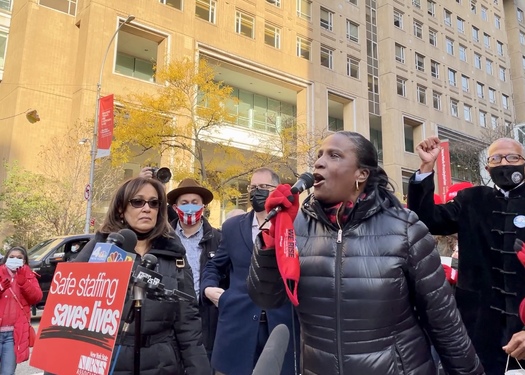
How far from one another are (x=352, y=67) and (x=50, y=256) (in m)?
27.9

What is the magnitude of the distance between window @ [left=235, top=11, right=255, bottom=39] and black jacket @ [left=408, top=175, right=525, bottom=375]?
2559 centimetres

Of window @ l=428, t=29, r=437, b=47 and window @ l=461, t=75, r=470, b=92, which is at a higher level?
window @ l=428, t=29, r=437, b=47

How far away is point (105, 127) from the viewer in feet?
52.6

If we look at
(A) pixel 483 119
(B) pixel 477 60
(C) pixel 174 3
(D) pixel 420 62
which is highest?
(B) pixel 477 60

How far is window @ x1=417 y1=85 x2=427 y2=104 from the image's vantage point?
37.5 metres

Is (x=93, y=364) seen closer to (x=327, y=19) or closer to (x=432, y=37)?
(x=327, y=19)

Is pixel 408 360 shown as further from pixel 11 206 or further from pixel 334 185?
pixel 11 206

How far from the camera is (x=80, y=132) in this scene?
20.2 m

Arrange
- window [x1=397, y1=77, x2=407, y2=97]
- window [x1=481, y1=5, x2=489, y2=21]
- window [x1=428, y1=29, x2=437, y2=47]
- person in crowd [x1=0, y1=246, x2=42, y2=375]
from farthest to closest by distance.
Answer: window [x1=481, y1=5, x2=489, y2=21], window [x1=428, y1=29, x2=437, y2=47], window [x1=397, y1=77, x2=407, y2=97], person in crowd [x1=0, y1=246, x2=42, y2=375]

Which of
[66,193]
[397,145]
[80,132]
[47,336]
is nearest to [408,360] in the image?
[47,336]

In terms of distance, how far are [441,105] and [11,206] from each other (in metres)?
35.0

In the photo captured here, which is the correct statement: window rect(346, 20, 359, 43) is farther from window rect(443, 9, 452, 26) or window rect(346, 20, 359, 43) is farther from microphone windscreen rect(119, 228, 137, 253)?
microphone windscreen rect(119, 228, 137, 253)

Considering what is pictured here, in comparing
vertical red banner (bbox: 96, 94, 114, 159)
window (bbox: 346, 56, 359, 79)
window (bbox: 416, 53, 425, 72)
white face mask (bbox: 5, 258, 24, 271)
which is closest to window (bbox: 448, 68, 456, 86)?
window (bbox: 416, 53, 425, 72)

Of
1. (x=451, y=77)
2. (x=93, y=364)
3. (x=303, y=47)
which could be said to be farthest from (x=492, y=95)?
(x=93, y=364)
